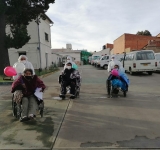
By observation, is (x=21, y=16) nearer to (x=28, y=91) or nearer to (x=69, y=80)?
(x=69, y=80)

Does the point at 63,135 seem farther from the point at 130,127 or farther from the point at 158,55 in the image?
the point at 158,55

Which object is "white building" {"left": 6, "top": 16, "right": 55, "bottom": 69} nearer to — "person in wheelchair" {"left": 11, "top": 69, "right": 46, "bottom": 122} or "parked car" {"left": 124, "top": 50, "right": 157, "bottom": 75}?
"parked car" {"left": 124, "top": 50, "right": 157, "bottom": 75}

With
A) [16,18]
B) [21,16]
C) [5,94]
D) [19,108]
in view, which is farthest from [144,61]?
[19,108]

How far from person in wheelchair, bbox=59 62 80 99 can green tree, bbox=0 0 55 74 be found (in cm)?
835

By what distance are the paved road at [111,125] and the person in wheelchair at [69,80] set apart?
0.60m

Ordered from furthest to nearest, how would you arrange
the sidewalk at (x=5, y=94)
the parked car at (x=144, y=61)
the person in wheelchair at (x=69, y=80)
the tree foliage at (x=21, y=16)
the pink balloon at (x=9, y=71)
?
the parked car at (x=144, y=61) → the tree foliage at (x=21, y=16) → the sidewalk at (x=5, y=94) → the person in wheelchair at (x=69, y=80) → the pink balloon at (x=9, y=71)

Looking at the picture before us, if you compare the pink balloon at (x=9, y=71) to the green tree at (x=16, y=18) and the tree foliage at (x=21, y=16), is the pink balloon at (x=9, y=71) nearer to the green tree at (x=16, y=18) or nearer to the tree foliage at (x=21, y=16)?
the green tree at (x=16, y=18)

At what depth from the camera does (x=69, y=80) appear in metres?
7.86

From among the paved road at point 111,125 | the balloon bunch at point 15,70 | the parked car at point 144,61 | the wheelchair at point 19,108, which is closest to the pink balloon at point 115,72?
the paved road at point 111,125

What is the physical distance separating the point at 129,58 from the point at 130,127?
559 inches

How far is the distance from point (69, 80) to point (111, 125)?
136 inches

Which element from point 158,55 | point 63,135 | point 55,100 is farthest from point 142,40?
point 63,135

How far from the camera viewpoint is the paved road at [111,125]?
148 inches

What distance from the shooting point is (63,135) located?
417cm
